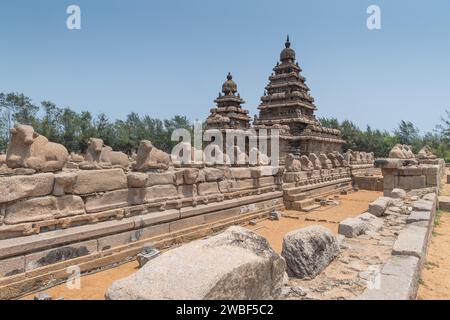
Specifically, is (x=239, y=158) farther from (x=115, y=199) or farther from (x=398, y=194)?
(x=398, y=194)

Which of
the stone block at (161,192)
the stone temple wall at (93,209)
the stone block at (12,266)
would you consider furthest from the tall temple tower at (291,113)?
the stone block at (12,266)

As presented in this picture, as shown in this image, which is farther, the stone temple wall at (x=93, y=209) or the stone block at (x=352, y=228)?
the stone block at (x=352, y=228)

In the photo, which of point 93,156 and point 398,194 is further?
point 398,194

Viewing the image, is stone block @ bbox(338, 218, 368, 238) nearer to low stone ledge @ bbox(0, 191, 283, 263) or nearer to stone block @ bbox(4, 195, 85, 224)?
low stone ledge @ bbox(0, 191, 283, 263)

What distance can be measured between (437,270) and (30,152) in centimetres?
623

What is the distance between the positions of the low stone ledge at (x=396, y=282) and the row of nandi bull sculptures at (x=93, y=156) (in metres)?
4.49

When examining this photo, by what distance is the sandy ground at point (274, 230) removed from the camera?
3.89 metres

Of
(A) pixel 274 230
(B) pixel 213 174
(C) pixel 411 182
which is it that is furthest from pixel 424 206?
(B) pixel 213 174

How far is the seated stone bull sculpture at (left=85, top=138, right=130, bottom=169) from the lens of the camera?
6.03 meters

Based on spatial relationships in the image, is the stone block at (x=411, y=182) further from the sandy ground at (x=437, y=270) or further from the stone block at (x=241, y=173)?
the stone block at (x=241, y=173)

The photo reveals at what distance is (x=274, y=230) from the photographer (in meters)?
7.82

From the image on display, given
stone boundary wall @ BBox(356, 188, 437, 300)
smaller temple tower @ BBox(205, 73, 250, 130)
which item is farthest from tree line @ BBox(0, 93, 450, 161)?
stone boundary wall @ BBox(356, 188, 437, 300)
